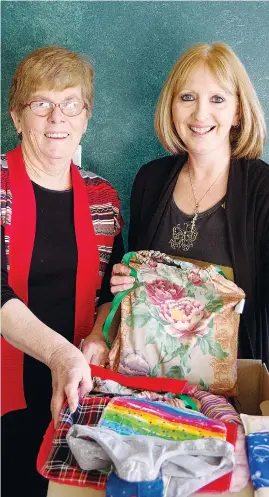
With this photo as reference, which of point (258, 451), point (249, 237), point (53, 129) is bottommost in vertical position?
point (258, 451)

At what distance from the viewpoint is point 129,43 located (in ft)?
5.84

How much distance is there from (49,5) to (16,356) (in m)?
1.03

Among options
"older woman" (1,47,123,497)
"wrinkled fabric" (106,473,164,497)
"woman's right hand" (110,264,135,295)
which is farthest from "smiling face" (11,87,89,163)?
"wrinkled fabric" (106,473,164,497)

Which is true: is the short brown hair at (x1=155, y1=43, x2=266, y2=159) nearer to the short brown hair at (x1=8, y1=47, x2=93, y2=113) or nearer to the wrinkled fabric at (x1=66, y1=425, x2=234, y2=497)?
the short brown hair at (x1=8, y1=47, x2=93, y2=113)

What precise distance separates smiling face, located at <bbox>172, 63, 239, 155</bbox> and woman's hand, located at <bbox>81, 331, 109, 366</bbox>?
56 centimetres

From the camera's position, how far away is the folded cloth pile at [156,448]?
95 cm

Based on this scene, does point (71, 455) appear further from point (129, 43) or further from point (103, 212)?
point (129, 43)

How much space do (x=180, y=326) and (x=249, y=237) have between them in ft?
0.97

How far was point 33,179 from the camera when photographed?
1606mm

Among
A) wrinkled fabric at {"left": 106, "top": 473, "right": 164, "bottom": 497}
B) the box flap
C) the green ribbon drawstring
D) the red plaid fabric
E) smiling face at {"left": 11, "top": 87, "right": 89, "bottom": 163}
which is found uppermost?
smiling face at {"left": 11, "top": 87, "right": 89, "bottom": 163}

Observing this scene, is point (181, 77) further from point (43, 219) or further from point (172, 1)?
point (43, 219)

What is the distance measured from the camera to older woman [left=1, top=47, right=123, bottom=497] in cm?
153

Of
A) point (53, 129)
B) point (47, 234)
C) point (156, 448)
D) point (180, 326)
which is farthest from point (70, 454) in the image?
point (53, 129)

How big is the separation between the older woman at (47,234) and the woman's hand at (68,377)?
20cm
